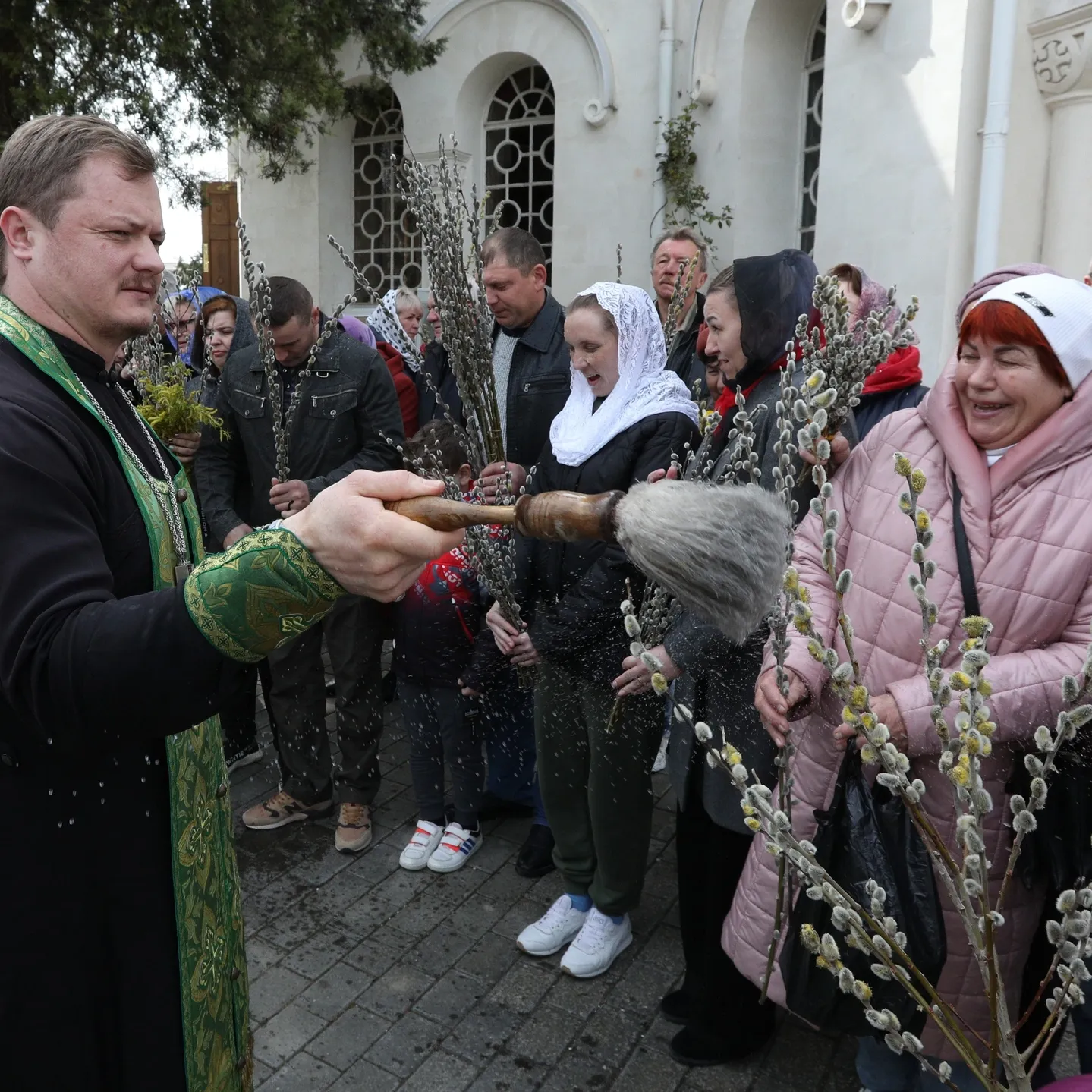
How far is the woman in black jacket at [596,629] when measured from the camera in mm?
3355

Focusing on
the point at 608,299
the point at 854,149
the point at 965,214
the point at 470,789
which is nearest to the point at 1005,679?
the point at 608,299

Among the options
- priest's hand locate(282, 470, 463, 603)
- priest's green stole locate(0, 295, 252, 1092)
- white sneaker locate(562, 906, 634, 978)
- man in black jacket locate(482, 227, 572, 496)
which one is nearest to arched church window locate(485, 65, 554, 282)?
man in black jacket locate(482, 227, 572, 496)

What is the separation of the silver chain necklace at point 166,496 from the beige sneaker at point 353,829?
2855 millimetres

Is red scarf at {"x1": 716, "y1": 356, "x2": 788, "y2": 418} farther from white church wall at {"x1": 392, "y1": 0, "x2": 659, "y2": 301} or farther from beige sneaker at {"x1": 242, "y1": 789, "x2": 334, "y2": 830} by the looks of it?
white church wall at {"x1": 392, "y1": 0, "x2": 659, "y2": 301}

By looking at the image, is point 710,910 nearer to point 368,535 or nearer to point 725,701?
point 725,701

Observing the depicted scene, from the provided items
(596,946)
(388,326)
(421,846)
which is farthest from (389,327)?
(596,946)

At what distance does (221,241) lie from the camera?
13.3 metres

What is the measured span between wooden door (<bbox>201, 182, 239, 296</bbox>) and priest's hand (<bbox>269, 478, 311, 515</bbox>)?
965 centimetres

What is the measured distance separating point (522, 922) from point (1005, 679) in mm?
2359

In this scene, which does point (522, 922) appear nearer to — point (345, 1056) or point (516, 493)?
point (345, 1056)

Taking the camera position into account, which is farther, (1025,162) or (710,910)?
(1025,162)

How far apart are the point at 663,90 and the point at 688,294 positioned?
5103mm

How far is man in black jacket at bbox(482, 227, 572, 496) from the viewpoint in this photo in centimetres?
441

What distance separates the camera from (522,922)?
386 centimetres
